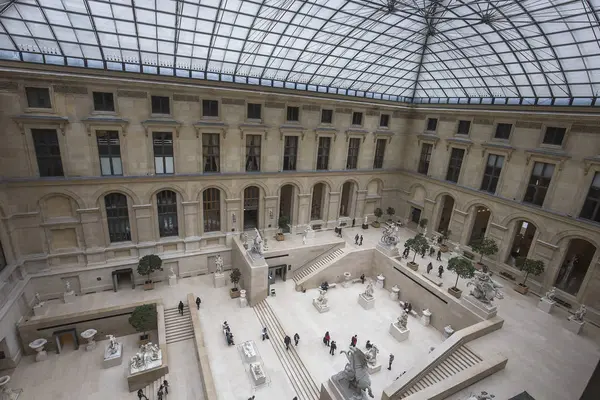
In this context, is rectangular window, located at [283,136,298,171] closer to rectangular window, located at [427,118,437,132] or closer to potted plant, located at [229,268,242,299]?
potted plant, located at [229,268,242,299]

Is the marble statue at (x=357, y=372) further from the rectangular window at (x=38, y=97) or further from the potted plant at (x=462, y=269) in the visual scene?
the rectangular window at (x=38, y=97)

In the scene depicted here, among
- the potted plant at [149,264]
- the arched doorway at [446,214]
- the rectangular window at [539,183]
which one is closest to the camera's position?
the rectangular window at [539,183]

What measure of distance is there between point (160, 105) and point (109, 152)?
18.4 ft

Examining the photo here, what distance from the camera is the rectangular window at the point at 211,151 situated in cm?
2871

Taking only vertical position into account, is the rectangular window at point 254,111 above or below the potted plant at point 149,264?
above

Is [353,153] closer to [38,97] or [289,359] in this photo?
[289,359]

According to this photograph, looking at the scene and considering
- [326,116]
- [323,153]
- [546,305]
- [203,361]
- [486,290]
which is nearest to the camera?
[203,361]

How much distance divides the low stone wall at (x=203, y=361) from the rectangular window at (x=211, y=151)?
484 inches

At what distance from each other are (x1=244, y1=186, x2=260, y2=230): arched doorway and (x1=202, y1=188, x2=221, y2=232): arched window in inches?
115

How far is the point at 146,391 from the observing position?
21.5m

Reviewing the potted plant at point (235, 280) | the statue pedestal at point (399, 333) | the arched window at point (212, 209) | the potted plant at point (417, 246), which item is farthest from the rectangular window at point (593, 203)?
the arched window at point (212, 209)

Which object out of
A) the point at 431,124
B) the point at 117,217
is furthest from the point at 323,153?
the point at 117,217

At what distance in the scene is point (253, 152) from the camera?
1218 inches

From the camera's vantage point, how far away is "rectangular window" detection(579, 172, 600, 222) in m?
23.7
